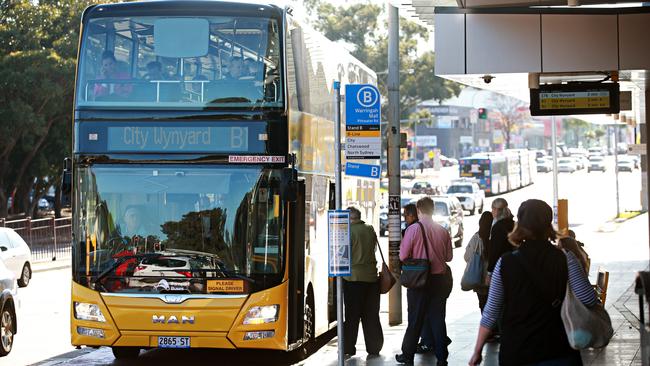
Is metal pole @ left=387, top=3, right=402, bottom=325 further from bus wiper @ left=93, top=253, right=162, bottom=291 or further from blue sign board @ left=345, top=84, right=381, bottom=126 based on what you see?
bus wiper @ left=93, top=253, right=162, bottom=291

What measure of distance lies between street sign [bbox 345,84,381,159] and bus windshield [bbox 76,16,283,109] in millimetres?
1062

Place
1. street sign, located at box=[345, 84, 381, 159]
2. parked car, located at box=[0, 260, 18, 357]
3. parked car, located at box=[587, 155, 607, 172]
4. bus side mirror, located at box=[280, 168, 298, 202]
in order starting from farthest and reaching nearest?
1. parked car, located at box=[587, 155, 607, 172]
2. parked car, located at box=[0, 260, 18, 357]
3. bus side mirror, located at box=[280, 168, 298, 202]
4. street sign, located at box=[345, 84, 381, 159]

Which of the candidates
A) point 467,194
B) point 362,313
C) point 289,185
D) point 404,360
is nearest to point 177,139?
point 289,185

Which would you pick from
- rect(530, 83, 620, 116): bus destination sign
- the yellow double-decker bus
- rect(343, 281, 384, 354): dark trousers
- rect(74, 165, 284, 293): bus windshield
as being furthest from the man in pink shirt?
rect(530, 83, 620, 116): bus destination sign

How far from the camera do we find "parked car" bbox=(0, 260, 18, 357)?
14664 millimetres

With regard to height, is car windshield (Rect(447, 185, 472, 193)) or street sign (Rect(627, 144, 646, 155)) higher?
street sign (Rect(627, 144, 646, 155))

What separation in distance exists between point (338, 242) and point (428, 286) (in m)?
1.91

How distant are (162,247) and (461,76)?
5136 millimetres

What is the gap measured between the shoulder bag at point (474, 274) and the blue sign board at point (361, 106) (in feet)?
8.88

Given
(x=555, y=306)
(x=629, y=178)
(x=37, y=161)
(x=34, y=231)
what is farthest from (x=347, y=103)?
(x=629, y=178)

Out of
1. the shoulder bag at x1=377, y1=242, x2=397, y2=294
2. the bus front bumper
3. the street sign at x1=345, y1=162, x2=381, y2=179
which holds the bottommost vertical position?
the bus front bumper

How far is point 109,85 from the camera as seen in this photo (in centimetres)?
1280

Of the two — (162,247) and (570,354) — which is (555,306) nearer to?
(570,354)

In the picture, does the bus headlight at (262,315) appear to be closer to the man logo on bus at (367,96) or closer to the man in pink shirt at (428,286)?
the man in pink shirt at (428,286)
